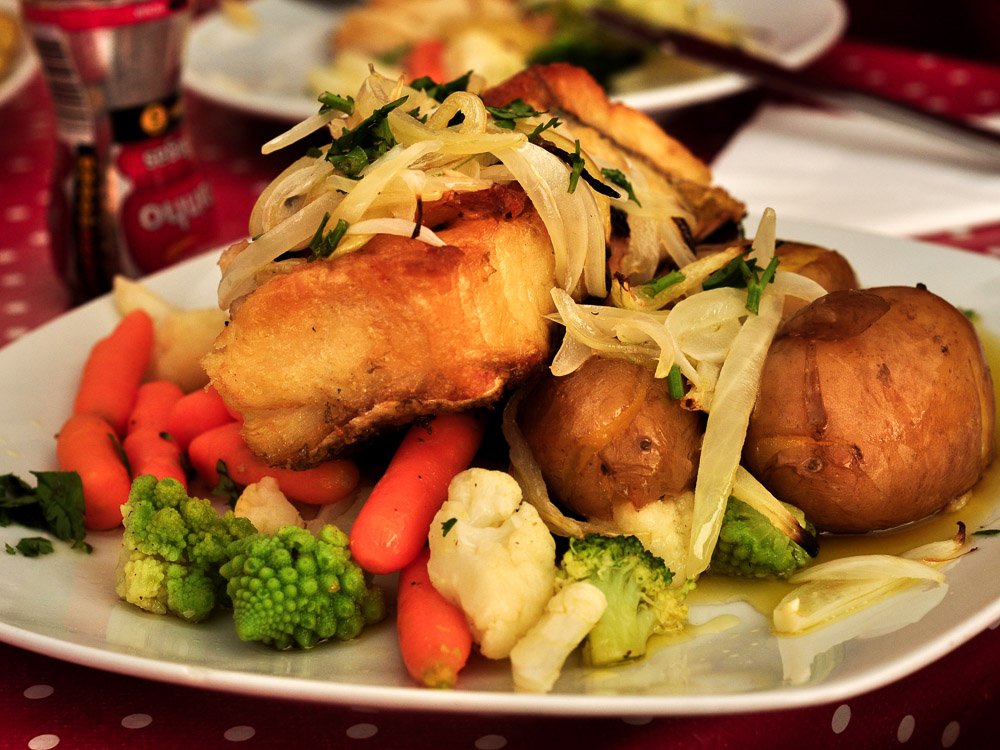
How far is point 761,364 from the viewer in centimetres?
211

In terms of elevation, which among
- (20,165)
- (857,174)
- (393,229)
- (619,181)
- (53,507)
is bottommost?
(20,165)

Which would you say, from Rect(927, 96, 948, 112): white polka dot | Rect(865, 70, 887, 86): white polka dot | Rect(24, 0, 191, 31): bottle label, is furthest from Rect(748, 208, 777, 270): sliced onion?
A: Rect(865, 70, 887, 86): white polka dot

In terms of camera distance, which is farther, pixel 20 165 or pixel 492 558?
pixel 20 165

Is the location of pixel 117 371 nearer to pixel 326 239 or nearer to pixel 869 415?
pixel 326 239

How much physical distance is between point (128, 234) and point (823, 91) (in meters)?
2.50

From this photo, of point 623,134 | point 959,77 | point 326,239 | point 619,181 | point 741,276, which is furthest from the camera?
point 959,77

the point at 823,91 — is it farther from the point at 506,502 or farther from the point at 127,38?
the point at 506,502

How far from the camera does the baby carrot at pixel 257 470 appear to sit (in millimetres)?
2234

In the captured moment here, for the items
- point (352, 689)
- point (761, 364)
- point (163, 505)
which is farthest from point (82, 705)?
point (761, 364)

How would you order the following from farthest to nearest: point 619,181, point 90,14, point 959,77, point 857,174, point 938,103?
point 959,77 → point 938,103 → point 857,174 → point 90,14 → point 619,181

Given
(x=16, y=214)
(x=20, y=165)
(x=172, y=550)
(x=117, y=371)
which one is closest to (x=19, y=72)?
(x=20, y=165)

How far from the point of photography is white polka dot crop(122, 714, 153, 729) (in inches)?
71.6

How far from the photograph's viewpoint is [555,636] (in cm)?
171

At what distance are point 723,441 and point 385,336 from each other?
62cm
